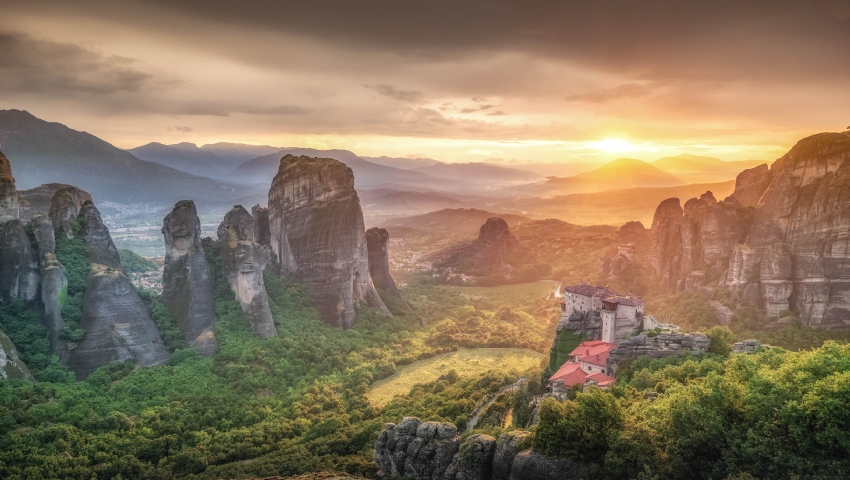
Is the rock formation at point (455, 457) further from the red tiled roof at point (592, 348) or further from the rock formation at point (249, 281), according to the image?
the rock formation at point (249, 281)

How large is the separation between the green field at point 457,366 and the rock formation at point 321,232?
33.9ft

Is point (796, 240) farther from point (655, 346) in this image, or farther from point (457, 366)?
point (457, 366)

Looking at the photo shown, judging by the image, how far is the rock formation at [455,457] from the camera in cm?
2214

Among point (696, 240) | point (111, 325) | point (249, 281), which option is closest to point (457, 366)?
point (249, 281)

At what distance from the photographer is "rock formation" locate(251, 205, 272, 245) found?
208 feet

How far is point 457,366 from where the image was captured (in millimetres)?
54594

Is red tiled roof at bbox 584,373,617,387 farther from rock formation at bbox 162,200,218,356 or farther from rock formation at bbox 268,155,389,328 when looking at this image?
rock formation at bbox 268,155,389,328

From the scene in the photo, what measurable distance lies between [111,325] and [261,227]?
24885 mm

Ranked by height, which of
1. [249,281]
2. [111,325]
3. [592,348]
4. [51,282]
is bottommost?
[592,348]

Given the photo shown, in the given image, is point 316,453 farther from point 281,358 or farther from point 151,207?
point 151,207

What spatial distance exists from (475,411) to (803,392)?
21.0 meters

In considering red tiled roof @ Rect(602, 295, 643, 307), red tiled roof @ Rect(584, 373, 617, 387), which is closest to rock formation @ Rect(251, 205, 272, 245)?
red tiled roof @ Rect(602, 295, 643, 307)

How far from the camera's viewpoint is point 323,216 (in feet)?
195

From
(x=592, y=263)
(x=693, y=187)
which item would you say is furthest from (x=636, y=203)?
(x=592, y=263)
